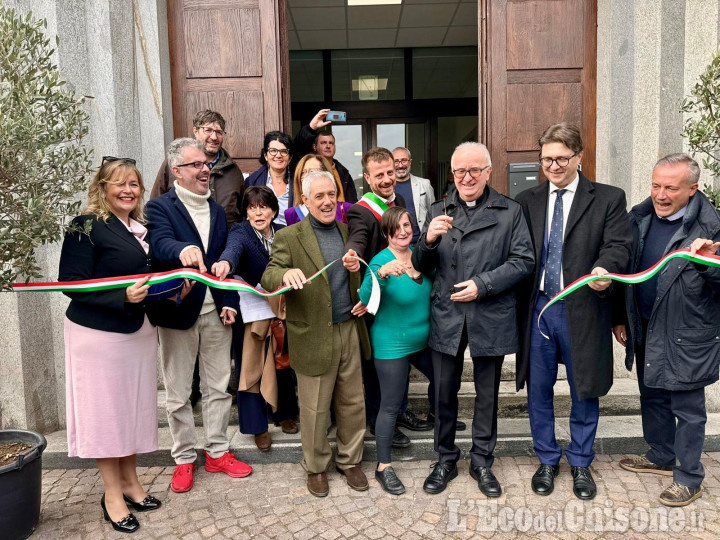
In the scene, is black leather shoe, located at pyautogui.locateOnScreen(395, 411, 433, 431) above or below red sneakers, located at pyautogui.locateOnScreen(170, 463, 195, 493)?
above

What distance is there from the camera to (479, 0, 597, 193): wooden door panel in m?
6.23

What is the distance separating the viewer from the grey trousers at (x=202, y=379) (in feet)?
13.2

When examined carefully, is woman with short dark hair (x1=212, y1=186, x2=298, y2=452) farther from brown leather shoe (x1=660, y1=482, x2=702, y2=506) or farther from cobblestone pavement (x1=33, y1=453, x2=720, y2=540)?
brown leather shoe (x1=660, y1=482, x2=702, y2=506)

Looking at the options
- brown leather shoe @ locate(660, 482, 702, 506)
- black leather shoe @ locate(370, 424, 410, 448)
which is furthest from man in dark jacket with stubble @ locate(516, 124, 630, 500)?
black leather shoe @ locate(370, 424, 410, 448)

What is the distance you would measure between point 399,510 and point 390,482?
239mm

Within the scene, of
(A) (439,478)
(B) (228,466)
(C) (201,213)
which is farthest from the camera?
(B) (228,466)

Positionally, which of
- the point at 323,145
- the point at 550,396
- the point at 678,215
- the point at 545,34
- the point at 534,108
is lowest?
the point at 550,396

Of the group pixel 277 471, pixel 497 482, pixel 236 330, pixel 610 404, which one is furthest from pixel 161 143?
pixel 610 404

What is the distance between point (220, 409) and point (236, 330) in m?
0.60

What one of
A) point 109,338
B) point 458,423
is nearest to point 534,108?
point 458,423

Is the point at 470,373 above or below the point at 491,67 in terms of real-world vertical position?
below

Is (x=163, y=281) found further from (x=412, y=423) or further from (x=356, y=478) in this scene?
(x=412, y=423)

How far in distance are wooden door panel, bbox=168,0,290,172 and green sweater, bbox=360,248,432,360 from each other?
10.4 ft

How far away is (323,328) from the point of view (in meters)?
3.80
